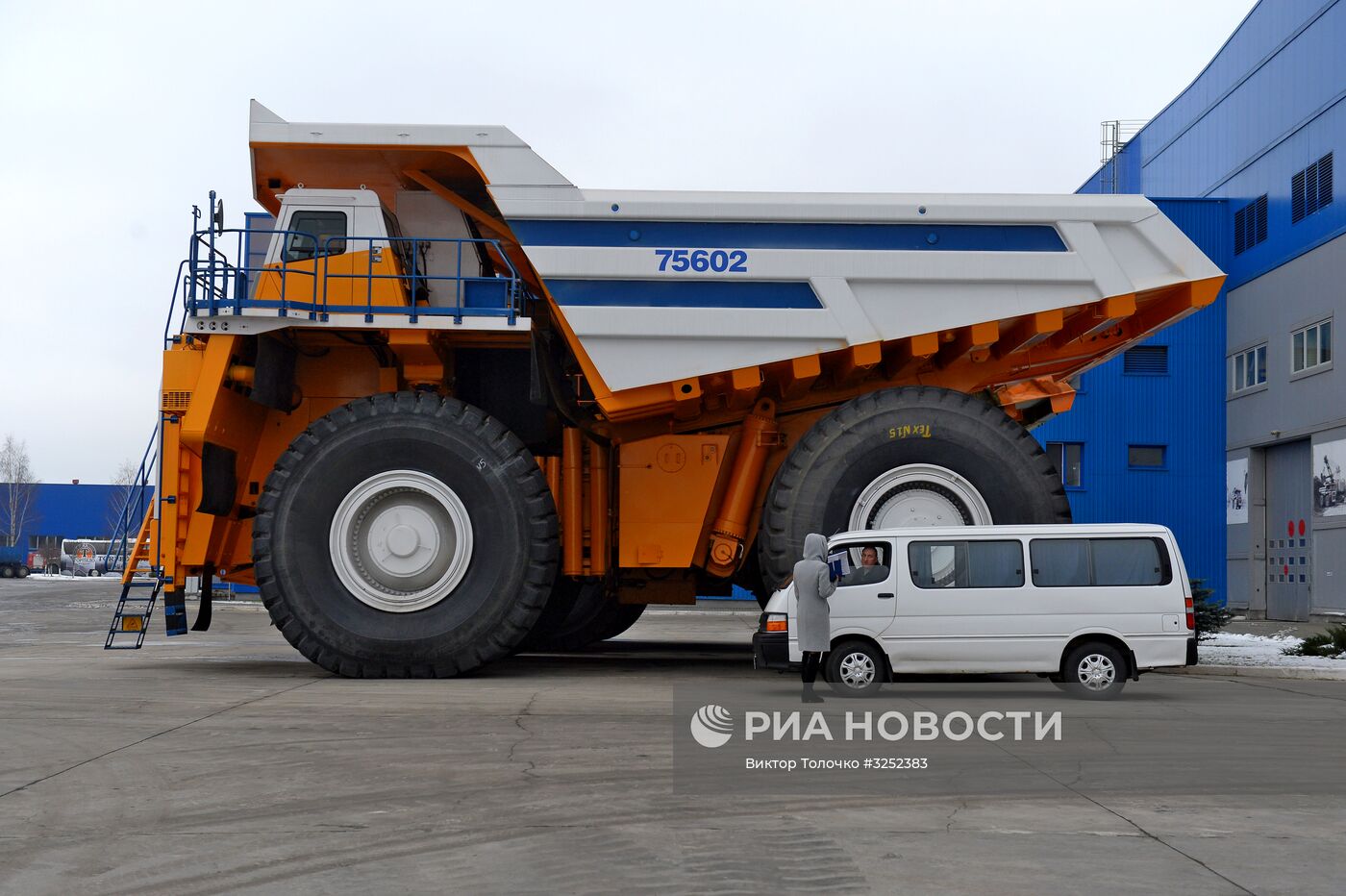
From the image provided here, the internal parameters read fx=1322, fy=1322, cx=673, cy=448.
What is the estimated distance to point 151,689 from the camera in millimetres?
12648

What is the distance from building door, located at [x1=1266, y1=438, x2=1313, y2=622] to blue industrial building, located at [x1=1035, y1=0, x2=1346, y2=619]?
6 centimetres

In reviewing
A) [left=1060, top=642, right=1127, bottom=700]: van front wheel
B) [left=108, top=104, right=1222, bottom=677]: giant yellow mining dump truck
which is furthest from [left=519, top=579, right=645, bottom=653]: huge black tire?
[left=1060, top=642, right=1127, bottom=700]: van front wheel

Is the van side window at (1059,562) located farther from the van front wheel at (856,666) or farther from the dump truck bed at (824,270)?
the dump truck bed at (824,270)

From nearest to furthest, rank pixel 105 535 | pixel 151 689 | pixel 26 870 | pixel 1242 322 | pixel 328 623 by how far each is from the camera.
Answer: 1. pixel 26 870
2. pixel 151 689
3. pixel 328 623
4. pixel 1242 322
5. pixel 105 535

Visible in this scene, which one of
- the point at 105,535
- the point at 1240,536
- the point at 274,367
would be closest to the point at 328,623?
the point at 274,367

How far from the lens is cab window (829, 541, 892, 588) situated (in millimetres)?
12523

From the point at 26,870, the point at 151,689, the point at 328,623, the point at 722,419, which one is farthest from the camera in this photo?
the point at 722,419

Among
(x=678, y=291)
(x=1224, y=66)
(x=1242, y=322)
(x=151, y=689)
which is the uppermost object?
(x=1224, y=66)

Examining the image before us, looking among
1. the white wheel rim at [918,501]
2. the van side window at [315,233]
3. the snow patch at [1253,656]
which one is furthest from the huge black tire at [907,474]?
the van side window at [315,233]

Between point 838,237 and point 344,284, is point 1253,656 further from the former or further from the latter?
point 344,284

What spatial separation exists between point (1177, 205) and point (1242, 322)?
358 centimetres

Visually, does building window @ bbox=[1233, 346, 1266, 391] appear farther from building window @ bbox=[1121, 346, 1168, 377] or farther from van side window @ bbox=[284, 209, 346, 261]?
van side window @ bbox=[284, 209, 346, 261]

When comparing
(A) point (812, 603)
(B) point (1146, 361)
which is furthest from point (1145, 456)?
(A) point (812, 603)

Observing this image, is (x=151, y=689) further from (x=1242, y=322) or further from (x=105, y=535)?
(x=105, y=535)
